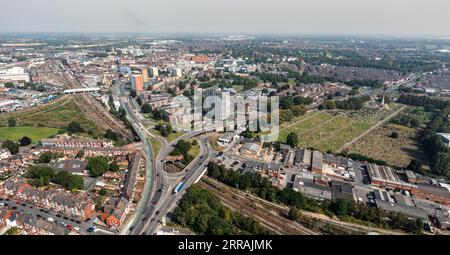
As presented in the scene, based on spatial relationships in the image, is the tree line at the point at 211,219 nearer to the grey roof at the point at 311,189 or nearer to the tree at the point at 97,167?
the grey roof at the point at 311,189

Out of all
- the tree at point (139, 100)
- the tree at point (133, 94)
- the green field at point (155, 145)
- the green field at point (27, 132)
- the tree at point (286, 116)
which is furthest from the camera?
the tree at point (133, 94)

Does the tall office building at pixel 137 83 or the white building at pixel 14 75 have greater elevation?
the white building at pixel 14 75

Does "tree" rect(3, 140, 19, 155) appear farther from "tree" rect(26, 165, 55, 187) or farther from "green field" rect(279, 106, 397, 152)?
"green field" rect(279, 106, 397, 152)

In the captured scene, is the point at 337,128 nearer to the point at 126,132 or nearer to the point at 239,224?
the point at 239,224

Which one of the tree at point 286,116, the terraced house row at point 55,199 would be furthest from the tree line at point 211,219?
the tree at point 286,116

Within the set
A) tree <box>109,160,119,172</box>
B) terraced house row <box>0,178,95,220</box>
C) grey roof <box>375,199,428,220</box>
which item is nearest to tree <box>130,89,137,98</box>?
tree <box>109,160,119,172</box>
